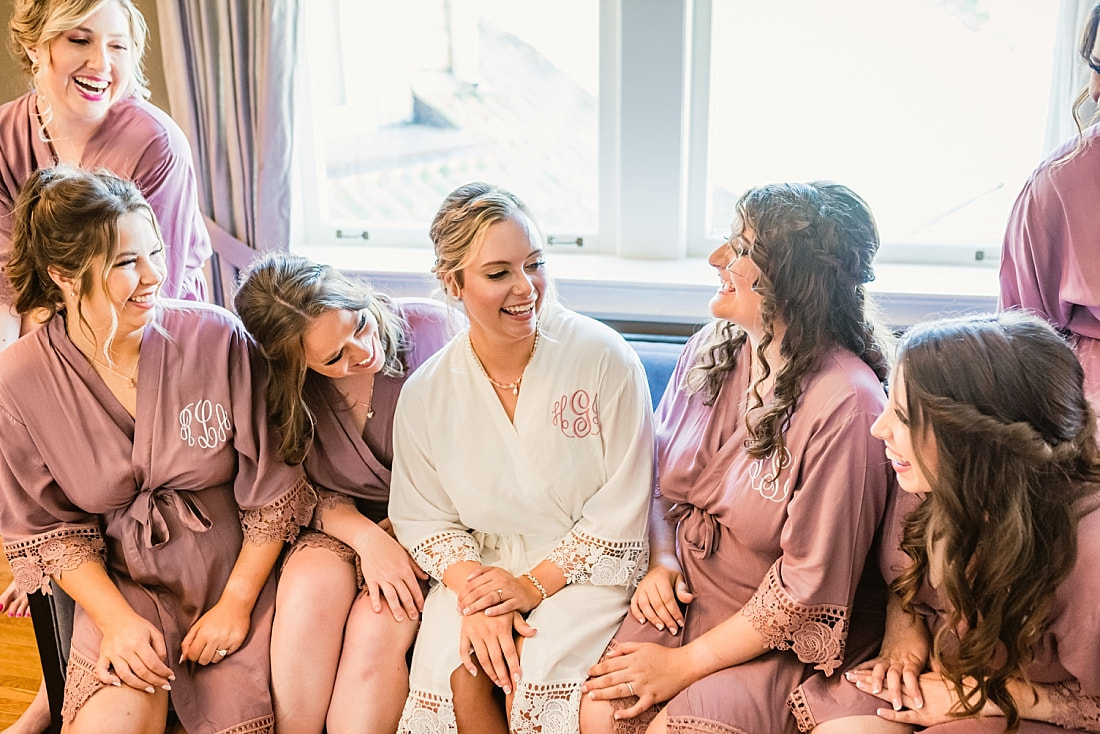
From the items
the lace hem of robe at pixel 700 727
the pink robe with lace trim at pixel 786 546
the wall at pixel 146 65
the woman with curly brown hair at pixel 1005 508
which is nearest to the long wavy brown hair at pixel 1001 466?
the woman with curly brown hair at pixel 1005 508

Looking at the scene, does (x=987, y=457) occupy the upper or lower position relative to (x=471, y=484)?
upper

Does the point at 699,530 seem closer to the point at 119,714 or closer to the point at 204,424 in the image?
the point at 204,424

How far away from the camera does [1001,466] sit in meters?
1.44

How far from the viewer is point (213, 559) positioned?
200 cm

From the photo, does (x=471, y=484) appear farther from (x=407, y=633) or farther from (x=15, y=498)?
(x=15, y=498)

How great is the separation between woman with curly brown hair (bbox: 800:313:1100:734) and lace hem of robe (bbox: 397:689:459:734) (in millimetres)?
814

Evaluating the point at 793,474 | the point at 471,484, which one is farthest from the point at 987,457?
the point at 471,484

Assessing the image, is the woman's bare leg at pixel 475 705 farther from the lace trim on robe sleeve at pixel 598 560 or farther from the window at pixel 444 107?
the window at pixel 444 107

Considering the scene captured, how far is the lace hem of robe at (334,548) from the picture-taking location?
205cm

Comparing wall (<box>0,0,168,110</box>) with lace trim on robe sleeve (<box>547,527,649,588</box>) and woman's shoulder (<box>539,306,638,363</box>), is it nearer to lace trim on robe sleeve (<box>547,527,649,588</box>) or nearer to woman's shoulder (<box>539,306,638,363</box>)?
woman's shoulder (<box>539,306,638,363</box>)

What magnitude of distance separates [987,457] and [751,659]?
22.4 inches

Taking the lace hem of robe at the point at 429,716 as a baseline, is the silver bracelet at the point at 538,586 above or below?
above

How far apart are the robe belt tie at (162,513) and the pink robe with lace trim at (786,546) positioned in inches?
33.4

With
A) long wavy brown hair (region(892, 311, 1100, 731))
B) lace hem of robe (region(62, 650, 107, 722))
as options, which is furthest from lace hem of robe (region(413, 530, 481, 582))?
long wavy brown hair (region(892, 311, 1100, 731))
